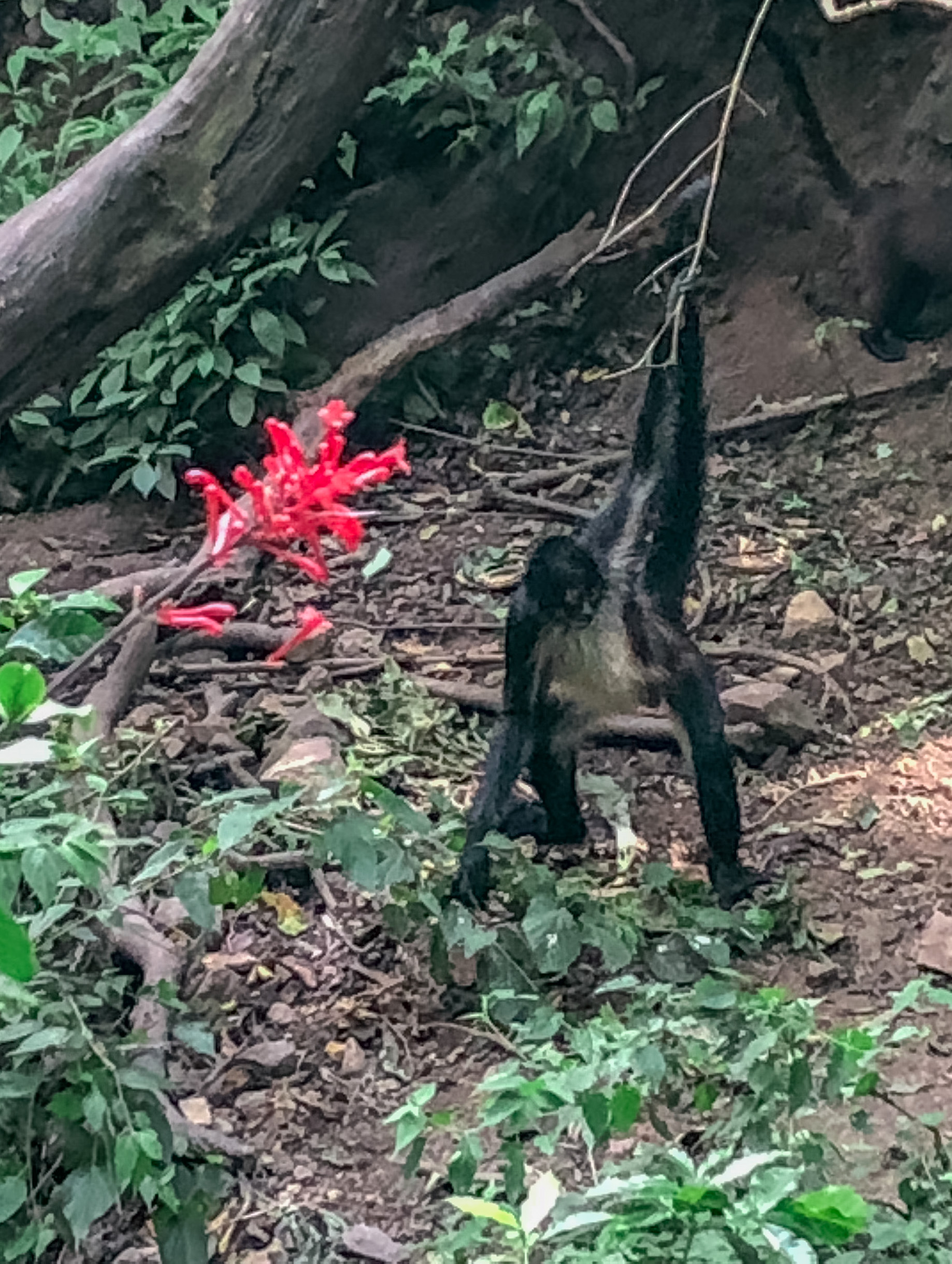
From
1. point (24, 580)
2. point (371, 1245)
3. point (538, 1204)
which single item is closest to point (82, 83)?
point (24, 580)

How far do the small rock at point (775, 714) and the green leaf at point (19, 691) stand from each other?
1472 millimetres

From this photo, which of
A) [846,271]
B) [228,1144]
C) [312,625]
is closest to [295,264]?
[846,271]

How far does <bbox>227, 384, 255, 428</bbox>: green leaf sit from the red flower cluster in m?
1.86

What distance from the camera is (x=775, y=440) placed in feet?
11.5

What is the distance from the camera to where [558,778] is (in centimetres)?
225

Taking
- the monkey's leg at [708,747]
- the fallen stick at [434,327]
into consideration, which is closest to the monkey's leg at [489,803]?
the monkey's leg at [708,747]

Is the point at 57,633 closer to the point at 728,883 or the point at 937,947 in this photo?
the point at 728,883

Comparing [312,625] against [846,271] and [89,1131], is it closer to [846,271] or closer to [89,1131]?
[89,1131]

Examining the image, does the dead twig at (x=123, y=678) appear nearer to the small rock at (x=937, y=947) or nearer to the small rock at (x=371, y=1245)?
the small rock at (x=371, y=1245)

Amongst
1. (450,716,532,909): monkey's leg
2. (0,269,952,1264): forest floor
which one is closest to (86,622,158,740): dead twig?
(0,269,952,1264): forest floor

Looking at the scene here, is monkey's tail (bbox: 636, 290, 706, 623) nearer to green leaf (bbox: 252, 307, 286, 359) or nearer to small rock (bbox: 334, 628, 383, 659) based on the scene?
small rock (bbox: 334, 628, 383, 659)

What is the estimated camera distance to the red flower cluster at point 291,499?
1536 mm

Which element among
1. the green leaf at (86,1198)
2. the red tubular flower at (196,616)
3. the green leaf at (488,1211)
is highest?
the red tubular flower at (196,616)

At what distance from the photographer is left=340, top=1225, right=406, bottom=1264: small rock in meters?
1.67
